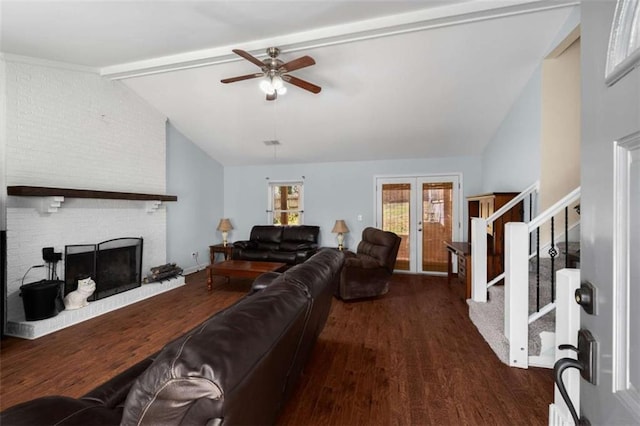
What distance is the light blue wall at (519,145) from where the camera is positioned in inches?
119

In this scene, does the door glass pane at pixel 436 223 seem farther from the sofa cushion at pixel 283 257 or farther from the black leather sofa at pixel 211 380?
the black leather sofa at pixel 211 380

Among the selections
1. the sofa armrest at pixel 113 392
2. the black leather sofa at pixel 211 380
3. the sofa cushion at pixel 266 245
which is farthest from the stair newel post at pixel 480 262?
the sofa cushion at pixel 266 245

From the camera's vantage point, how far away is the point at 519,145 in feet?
11.2

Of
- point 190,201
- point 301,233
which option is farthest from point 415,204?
point 190,201

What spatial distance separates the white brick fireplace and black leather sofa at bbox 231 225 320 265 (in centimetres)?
146

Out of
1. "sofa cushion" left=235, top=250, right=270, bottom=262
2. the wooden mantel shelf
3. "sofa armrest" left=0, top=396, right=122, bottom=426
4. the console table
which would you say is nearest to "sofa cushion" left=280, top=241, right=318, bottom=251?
"sofa cushion" left=235, top=250, right=270, bottom=262

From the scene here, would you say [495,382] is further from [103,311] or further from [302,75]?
[103,311]

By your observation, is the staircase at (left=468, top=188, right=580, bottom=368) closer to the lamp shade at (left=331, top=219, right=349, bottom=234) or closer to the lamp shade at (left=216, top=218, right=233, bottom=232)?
the lamp shade at (left=331, top=219, right=349, bottom=234)

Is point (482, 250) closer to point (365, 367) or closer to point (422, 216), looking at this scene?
point (365, 367)

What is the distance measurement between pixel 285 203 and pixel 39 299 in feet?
13.5

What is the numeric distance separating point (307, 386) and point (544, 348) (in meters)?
1.88

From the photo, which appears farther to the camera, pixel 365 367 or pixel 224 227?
pixel 224 227

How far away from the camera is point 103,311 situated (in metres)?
3.31

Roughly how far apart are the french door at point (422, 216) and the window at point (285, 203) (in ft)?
5.80
